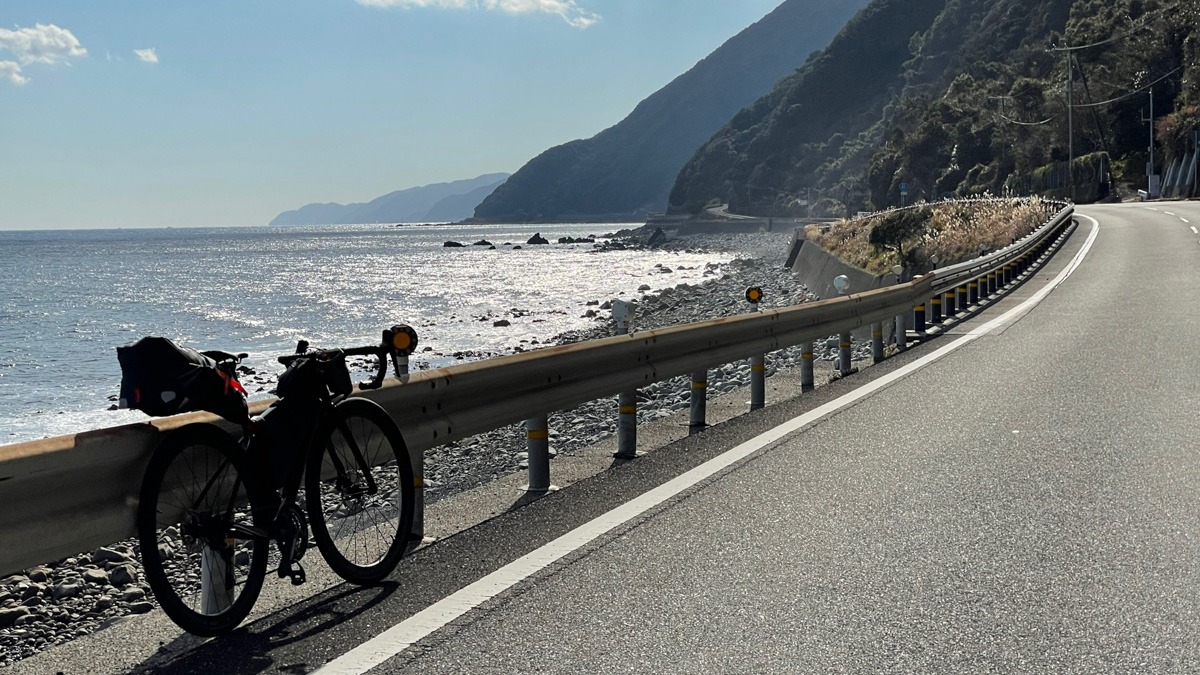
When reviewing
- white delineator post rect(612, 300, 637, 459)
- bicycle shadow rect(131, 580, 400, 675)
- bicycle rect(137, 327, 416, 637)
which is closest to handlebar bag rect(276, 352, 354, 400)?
bicycle rect(137, 327, 416, 637)

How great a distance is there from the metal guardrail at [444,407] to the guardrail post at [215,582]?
32 cm

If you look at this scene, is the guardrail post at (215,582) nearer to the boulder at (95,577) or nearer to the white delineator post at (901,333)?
the boulder at (95,577)

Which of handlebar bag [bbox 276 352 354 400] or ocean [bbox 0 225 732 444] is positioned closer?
handlebar bag [bbox 276 352 354 400]

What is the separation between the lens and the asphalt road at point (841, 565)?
3.96 meters

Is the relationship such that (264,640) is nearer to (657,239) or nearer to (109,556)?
(109,556)

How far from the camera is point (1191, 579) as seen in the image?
4688 mm

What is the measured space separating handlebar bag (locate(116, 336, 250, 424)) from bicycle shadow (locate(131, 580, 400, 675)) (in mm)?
858

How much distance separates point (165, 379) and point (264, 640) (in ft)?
3.35

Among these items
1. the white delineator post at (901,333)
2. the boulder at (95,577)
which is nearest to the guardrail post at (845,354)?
the white delineator post at (901,333)

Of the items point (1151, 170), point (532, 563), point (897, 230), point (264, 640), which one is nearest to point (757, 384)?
point (532, 563)

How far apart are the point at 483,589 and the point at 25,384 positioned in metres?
32.6

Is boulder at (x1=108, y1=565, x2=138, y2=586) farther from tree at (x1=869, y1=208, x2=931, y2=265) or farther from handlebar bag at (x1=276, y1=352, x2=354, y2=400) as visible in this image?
tree at (x1=869, y1=208, x2=931, y2=265)

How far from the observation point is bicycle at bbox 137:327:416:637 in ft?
13.6

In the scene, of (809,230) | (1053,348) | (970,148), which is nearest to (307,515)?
(1053,348)
